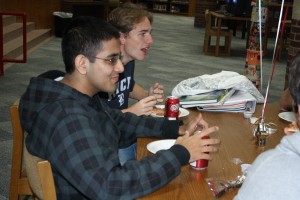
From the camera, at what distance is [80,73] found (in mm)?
1535

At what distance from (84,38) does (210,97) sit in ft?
2.99

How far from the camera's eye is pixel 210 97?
225 centimetres

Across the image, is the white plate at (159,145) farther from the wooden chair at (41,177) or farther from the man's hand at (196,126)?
the wooden chair at (41,177)

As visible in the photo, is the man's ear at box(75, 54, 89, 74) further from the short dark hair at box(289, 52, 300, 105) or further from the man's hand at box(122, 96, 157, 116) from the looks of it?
the short dark hair at box(289, 52, 300, 105)

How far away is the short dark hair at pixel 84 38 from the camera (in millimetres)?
1518

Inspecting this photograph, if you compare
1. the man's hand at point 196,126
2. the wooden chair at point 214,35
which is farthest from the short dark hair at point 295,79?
the wooden chair at point 214,35

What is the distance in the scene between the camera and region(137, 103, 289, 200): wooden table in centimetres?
133

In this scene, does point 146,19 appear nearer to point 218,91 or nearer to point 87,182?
point 218,91

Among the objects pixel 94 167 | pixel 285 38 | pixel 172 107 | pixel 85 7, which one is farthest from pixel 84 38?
pixel 85 7

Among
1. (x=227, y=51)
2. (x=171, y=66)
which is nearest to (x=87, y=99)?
(x=171, y=66)

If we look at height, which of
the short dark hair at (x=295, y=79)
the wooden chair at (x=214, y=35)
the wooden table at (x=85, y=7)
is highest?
the short dark hair at (x=295, y=79)

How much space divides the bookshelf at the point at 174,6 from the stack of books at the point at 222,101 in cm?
1584

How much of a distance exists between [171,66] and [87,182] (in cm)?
651

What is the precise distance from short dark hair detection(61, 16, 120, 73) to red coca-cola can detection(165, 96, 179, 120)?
0.49 meters
